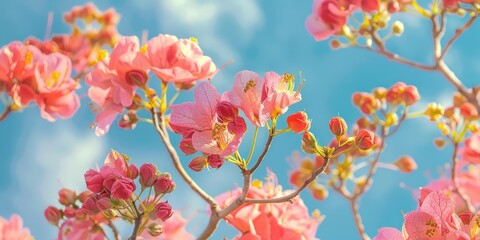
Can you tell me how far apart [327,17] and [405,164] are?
1.30 m

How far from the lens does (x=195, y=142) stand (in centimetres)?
129

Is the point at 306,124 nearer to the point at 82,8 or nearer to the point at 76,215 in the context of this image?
the point at 76,215

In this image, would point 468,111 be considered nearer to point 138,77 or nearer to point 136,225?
point 138,77

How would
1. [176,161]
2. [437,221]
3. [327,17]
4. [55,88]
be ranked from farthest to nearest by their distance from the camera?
[327,17] < [55,88] < [176,161] < [437,221]

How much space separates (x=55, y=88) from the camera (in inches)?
102

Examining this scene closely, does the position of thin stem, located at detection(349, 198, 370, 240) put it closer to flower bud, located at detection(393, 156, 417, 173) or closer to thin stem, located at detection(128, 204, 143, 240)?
flower bud, located at detection(393, 156, 417, 173)

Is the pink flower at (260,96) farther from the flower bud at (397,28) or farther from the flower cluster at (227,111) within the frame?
the flower bud at (397,28)

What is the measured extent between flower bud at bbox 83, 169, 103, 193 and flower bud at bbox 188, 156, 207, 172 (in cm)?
18

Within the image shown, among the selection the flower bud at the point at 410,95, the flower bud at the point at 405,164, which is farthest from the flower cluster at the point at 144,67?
the flower bud at the point at 405,164

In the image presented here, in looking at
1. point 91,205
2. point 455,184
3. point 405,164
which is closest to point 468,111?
point 455,184

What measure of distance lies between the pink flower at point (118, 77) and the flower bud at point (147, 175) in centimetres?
59

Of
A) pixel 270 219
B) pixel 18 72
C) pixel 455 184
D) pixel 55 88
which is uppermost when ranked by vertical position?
pixel 18 72

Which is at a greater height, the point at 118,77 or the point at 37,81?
the point at 37,81

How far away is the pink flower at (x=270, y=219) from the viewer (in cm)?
170
